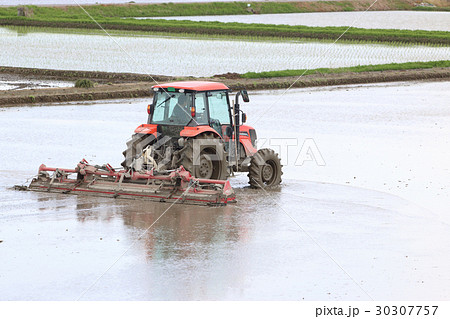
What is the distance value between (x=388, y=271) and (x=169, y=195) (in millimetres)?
4814

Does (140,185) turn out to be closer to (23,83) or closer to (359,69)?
(23,83)

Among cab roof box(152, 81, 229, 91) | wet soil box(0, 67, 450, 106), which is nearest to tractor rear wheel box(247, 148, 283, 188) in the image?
cab roof box(152, 81, 229, 91)

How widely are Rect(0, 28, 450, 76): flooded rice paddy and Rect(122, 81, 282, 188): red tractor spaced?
68.8 feet

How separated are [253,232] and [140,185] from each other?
2833 mm

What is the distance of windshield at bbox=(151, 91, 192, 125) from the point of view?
49.3ft

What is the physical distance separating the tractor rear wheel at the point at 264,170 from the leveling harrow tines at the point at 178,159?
20mm

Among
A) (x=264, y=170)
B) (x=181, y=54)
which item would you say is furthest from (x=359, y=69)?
(x=264, y=170)

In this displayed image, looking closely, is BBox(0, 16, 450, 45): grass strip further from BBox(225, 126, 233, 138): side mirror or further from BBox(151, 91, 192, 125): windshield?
BBox(151, 91, 192, 125): windshield

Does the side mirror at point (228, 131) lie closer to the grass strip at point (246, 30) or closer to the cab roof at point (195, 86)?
the cab roof at point (195, 86)

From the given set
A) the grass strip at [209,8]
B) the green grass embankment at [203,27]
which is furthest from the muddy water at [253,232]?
the grass strip at [209,8]

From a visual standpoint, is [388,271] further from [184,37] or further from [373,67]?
[184,37]

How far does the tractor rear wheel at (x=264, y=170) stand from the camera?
1585 centimetres

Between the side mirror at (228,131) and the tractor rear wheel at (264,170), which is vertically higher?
the side mirror at (228,131)

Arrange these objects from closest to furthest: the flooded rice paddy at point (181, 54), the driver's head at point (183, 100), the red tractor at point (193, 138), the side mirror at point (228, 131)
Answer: the red tractor at point (193, 138) → the driver's head at point (183, 100) → the side mirror at point (228, 131) → the flooded rice paddy at point (181, 54)
